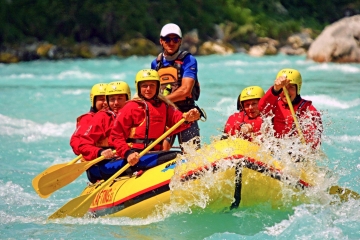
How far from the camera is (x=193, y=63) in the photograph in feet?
24.5

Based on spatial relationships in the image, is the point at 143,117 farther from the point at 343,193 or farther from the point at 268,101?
the point at 343,193

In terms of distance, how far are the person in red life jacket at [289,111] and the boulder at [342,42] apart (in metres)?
17.3

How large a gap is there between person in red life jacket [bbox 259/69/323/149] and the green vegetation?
78.8ft

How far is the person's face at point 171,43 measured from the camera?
7.41m

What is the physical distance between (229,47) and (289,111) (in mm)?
24963

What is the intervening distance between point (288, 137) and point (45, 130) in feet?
24.9

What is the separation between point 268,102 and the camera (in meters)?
6.95

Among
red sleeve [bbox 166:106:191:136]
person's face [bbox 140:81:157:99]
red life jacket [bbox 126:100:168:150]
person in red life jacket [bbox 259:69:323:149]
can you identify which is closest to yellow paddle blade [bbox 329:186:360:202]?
person in red life jacket [bbox 259:69:323:149]

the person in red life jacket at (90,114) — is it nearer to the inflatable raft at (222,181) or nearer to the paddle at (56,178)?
the paddle at (56,178)

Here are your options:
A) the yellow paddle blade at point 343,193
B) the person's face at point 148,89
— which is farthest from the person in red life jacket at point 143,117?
the yellow paddle blade at point 343,193

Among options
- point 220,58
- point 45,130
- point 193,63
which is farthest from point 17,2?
point 193,63

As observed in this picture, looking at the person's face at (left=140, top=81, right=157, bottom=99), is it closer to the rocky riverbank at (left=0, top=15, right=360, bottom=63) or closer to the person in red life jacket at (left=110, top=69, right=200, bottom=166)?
the person in red life jacket at (left=110, top=69, right=200, bottom=166)

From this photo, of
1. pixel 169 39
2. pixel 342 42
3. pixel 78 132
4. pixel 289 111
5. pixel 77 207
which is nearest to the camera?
pixel 77 207

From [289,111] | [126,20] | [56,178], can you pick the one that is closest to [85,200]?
[56,178]
